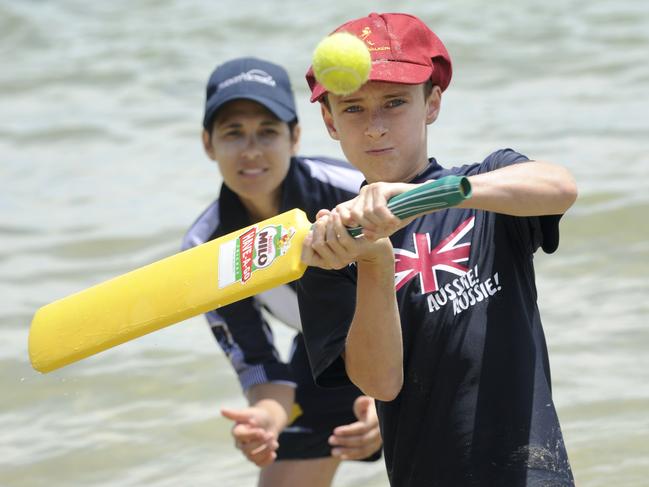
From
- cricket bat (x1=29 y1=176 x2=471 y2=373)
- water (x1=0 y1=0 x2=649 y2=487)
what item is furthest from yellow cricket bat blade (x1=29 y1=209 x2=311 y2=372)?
water (x1=0 y1=0 x2=649 y2=487)

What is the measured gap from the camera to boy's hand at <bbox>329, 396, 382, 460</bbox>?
3604mm

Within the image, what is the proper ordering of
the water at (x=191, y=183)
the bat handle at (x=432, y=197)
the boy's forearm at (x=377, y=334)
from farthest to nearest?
1. the water at (x=191, y=183)
2. the boy's forearm at (x=377, y=334)
3. the bat handle at (x=432, y=197)

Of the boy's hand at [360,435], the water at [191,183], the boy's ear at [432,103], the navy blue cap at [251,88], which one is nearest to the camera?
the boy's ear at [432,103]

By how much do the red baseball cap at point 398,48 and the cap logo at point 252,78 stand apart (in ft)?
5.09

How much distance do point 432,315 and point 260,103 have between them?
1.77 metres

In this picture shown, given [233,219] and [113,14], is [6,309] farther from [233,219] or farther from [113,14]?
[113,14]

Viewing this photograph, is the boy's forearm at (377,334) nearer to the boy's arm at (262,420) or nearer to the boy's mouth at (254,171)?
the boy's arm at (262,420)

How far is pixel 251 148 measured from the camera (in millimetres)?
4121

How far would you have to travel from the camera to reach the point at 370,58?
2387 mm

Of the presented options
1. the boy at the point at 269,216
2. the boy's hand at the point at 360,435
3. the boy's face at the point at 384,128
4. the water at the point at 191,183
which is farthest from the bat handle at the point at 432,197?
the water at the point at 191,183

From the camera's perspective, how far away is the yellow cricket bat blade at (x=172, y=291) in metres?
2.54

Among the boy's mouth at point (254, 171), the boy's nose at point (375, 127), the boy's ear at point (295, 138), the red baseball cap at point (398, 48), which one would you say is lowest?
the boy's nose at point (375, 127)

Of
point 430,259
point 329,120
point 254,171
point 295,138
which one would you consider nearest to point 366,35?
point 329,120

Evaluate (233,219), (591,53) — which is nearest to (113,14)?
(591,53)
